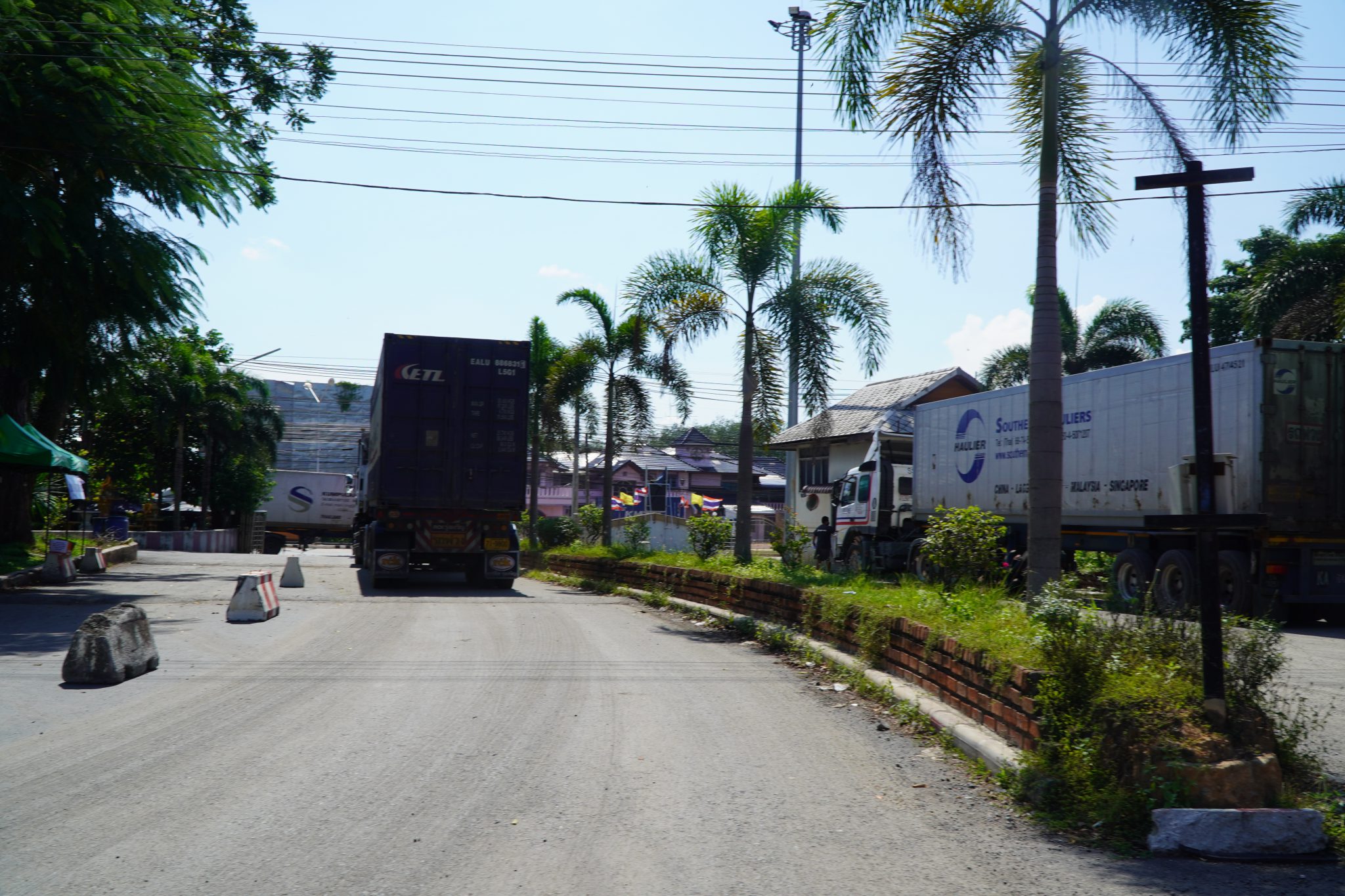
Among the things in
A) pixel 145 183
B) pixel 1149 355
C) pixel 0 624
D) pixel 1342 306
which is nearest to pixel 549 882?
pixel 0 624

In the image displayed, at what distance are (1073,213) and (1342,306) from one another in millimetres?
10747

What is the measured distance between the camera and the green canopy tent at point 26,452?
17219mm

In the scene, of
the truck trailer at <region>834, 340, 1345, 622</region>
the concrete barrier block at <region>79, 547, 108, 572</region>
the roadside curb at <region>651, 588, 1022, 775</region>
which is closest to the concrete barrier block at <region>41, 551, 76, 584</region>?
the concrete barrier block at <region>79, 547, 108, 572</region>

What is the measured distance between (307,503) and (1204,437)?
2205 inches

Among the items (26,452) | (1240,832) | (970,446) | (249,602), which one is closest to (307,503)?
(26,452)

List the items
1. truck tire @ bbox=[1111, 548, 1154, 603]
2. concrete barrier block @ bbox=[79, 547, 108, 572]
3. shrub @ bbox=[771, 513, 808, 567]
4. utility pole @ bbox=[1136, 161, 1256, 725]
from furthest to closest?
concrete barrier block @ bbox=[79, 547, 108, 572] → shrub @ bbox=[771, 513, 808, 567] → truck tire @ bbox=[1111, 548, 1154, 603] → utility pole @ bbox=[1136, 161, 1256, 725]

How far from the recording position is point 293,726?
700 centimetres

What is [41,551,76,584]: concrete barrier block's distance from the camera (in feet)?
60.5

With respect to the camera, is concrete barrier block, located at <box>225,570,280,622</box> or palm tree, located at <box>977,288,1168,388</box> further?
palm tree, located at <box>977,288,1168,388</box>

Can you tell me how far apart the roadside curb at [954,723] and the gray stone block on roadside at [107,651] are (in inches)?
242

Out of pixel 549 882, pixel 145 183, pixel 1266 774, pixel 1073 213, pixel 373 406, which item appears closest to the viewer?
pixel 549 882

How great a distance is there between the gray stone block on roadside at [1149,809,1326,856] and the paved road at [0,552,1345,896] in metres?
0.12

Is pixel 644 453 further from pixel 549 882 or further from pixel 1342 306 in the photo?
pixel 549 882

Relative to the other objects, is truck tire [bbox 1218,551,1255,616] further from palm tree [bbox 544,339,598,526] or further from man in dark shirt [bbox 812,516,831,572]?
palm tree [bbox 544,339,598,526]
